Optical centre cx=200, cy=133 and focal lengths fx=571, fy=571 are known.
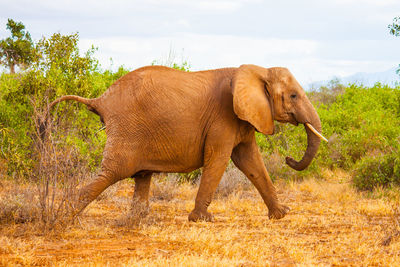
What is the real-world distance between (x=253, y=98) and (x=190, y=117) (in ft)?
3.10

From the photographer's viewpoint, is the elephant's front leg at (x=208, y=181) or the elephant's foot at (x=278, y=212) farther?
the elephant's foot at (x=278, y=212)

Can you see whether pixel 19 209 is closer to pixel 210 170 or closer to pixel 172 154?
pixel 172 154

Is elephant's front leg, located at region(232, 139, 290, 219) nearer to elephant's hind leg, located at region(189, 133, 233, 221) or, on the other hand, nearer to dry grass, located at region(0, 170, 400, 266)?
dry grass, located at region(0, 170, 400, 266)

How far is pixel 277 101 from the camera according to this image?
27.9ft

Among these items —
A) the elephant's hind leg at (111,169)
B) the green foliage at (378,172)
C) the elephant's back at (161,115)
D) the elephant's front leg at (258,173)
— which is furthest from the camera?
the green foliage at (378,172)

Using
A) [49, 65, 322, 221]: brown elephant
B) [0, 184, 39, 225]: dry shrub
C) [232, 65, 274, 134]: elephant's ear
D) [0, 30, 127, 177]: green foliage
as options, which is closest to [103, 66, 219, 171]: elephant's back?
[49, 65, 322, 221]: brown elephant

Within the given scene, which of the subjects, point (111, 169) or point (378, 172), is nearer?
point (111, 169)

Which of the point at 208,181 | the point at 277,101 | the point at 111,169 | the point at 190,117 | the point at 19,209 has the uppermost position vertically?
the point at 277,101

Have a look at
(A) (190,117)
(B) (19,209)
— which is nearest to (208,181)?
(A) (190,117)

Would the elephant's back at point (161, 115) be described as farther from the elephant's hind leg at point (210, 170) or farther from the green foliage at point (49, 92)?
the green foliage at point (49, 92)

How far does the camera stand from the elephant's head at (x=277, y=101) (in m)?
8.24

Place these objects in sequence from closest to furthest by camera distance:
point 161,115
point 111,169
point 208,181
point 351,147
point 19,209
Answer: point 19,209
point 111,169
point 161,115
point 208,181
point 351,147

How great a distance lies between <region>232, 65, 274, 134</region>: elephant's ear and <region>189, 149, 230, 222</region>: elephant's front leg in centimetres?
66

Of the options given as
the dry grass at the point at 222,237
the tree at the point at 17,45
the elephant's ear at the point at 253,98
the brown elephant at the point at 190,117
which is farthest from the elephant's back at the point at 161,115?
the tree at the point at 17,45
